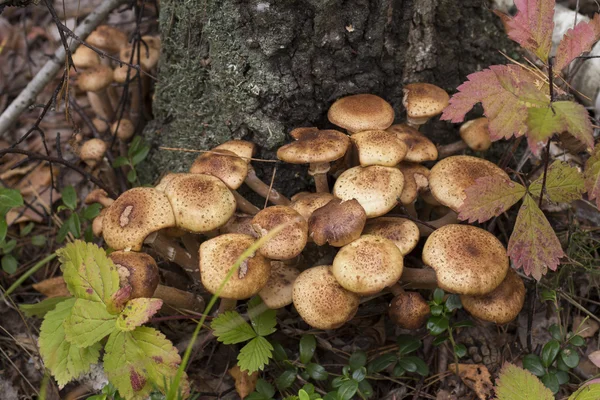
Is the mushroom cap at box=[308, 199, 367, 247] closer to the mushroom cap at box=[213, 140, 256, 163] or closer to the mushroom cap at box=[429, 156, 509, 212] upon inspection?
the mushroom cap at box=[429, 156, 509, 212]

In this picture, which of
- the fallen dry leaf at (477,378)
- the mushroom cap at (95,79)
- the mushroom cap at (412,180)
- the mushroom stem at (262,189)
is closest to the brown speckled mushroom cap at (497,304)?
the fallen dry leaf at (477,378)

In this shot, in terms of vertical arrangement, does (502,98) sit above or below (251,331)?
above

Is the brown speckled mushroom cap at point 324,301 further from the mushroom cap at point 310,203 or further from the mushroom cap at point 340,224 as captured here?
Result: the mushroom cap at point 310,203

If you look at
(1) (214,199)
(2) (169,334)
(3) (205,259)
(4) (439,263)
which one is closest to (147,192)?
(1) (214,199)

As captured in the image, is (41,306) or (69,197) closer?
(41,306)

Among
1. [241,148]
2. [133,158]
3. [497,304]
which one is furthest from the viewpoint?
[133,158]

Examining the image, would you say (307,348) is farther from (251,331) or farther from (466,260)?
(466,260)

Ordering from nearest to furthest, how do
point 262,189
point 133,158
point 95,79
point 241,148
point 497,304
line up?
point 497,304 < point 241,148 < point 262,189 < point 133,158 < point 95,79

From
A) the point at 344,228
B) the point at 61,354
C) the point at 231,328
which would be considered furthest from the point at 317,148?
the point at 61,354
